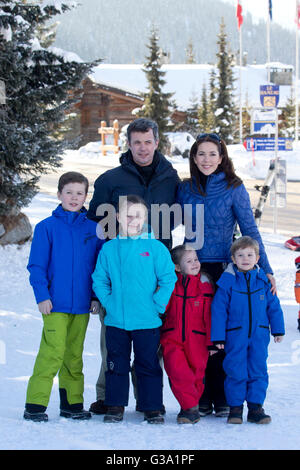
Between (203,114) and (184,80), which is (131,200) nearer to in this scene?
(203,114)

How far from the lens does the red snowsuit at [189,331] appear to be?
374cm

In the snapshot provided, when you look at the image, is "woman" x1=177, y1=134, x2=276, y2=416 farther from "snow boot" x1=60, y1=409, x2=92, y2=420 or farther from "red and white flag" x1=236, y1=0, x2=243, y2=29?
"red and white flag" x1=236, y1=0, x2=243, y2=29

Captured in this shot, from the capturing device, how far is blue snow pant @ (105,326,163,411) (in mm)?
3648

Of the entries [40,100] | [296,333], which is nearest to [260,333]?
[296,333]

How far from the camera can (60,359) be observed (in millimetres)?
3695

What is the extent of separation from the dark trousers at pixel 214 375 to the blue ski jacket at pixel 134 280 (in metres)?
0.38

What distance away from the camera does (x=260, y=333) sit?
3701 mm

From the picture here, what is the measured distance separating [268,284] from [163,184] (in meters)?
0.92

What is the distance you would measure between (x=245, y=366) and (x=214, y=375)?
0.26 m

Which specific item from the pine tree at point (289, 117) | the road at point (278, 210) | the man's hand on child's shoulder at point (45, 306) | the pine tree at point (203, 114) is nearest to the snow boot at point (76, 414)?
the man's hand on child's shoulder at point (45, 306)

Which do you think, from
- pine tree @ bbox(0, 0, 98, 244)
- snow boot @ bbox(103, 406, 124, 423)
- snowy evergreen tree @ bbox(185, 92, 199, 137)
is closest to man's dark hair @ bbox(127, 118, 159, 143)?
snow boot @ bbox(103, 406, 124, 423)

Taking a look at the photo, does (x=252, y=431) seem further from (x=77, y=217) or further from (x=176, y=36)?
(x=176, y=36)

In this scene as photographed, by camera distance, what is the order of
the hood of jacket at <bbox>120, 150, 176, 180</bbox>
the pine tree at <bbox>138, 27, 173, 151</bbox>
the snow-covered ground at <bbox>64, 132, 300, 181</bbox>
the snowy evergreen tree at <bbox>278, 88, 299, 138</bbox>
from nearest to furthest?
the hood of jacket at <bbox>120, 150, 176, 180</bbox> < the snow-covered ground at <bbox>64, 132, 300, 181</bbox> < the pine tree at <bbox>138, 27, 173, 151</bbox> < the snowy evergreen tree at <bbox>278, 88, 299, 138</bbox>

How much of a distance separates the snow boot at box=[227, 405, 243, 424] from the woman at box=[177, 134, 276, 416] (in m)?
0.20
